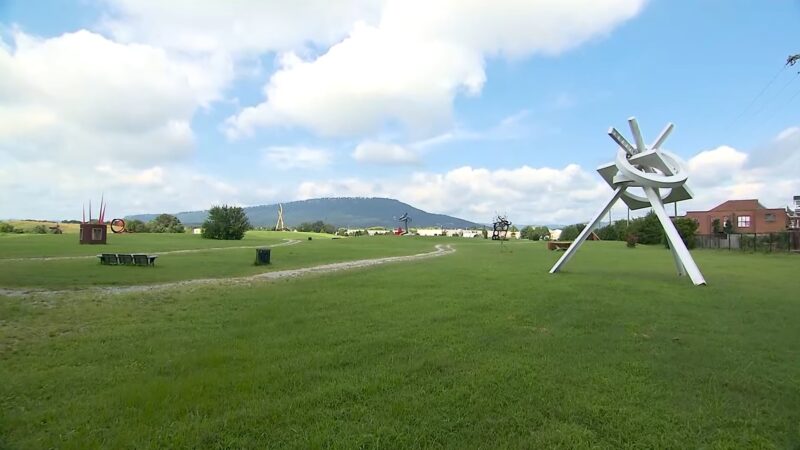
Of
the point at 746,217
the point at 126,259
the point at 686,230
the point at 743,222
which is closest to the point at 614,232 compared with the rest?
the point at 743,222

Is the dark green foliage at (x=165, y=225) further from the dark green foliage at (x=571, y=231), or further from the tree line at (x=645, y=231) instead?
the tree line at (x=645, y=231)

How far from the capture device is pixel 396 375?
677 centimetres

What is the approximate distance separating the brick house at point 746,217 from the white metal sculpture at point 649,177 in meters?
69.0

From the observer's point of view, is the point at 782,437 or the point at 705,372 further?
the point at 705,372

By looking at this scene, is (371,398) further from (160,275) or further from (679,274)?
(679,274)

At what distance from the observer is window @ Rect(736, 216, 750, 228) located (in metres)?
88.1

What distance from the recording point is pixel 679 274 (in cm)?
2327

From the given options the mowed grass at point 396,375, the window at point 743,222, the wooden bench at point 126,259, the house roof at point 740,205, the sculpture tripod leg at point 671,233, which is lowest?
the mowed grass at point 396,375

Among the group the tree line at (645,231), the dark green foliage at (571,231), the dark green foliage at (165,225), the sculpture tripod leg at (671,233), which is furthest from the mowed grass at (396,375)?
the dark green foliage at (165,225)

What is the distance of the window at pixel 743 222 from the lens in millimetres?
88062

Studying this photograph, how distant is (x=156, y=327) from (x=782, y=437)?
389 inches

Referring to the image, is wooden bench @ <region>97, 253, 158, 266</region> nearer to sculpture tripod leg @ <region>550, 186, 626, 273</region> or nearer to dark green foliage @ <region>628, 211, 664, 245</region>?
sculpture tripod leg @ <region>550, 186, 626, 273</region>

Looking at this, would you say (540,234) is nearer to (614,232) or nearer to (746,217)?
(614,232)

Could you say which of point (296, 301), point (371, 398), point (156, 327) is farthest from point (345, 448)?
point (296, 301)
